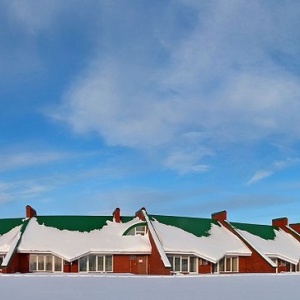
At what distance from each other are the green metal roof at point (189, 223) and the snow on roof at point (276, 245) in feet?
11.8

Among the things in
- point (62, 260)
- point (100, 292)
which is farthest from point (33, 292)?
point (62, 260)

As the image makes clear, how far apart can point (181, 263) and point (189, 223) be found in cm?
644

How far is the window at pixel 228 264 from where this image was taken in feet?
146

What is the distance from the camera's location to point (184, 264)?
43.0 m

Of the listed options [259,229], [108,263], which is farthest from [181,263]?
[259,229]

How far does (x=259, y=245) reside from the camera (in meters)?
47.5

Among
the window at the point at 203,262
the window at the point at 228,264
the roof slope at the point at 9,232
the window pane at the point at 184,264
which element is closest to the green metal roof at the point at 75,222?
the roof slope at the point at 9,232

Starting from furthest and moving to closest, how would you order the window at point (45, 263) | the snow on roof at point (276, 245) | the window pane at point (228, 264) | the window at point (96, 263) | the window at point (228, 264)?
the snow on roof at point (276, 245) < the window pane at point (228, 264) < the window at point (228, 264) < the window at point (96, 263) < the window at point (45, 263)

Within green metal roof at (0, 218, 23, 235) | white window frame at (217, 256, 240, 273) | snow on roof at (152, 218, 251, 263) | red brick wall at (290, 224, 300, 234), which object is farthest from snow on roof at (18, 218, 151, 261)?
red brick wall at (290, 224, 300, 234)

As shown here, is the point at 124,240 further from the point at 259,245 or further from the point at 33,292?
the point at 33,292

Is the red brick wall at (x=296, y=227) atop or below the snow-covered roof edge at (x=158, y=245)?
atop

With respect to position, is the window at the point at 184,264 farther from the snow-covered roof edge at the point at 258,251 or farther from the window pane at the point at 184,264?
the snow-covered roof edge at the point at 258,251

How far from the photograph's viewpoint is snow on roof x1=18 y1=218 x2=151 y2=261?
41094 mm

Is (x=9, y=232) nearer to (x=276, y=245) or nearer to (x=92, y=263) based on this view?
(x=92, y=263)
